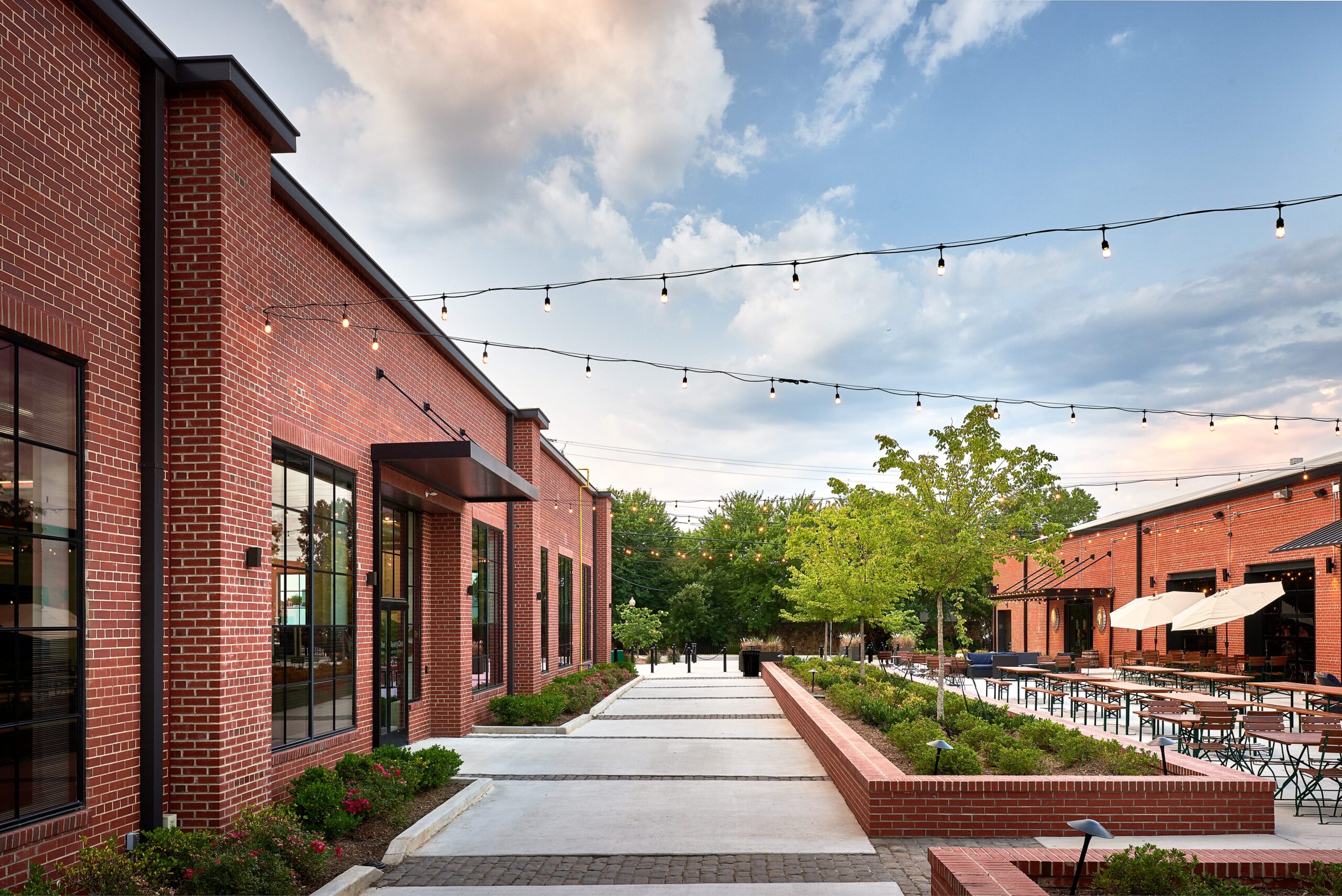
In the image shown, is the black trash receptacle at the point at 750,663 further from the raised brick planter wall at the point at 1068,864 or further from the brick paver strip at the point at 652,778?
the raised brick planter wall at the point at 1068,864

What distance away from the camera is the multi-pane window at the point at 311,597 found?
952 cm

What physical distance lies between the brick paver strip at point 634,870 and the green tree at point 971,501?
22.0 feet

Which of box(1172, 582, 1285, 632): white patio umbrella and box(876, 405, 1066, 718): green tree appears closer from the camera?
box(876, 405, 1066, 718): green tree

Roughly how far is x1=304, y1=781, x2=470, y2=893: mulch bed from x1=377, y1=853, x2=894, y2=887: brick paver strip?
0.35 meters

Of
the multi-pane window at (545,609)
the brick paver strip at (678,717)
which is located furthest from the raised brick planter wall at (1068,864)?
the multi-pane window at (545,609)

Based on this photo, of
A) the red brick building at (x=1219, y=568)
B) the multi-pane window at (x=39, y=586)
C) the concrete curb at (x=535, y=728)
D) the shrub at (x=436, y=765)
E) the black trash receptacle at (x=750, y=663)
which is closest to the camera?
the multi-pane window at (x=39, y=586)

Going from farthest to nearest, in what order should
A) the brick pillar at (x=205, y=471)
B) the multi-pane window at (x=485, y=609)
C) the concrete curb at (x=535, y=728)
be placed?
1. the multi-pane window at (x=485, y=609)
2. the concrete curb at (x=535, y=728)
3. the brick pillar at (x=205, y=471)

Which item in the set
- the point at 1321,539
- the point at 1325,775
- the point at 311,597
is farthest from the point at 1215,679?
the point at 311,597

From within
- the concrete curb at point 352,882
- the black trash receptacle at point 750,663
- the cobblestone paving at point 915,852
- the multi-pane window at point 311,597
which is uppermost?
the multi-pane window at point 311,597

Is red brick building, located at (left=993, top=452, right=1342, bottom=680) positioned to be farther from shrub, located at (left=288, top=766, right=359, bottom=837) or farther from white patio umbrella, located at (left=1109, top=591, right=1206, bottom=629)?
shrub, located at (left=288, top=766, right=359, bottom=837)

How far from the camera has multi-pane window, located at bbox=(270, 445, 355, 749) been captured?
375 inches

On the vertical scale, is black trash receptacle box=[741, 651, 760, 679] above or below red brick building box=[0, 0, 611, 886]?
below

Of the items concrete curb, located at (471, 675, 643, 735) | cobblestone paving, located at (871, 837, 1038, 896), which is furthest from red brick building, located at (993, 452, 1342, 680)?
concrete curb, located at (471, 675, 643, 735)

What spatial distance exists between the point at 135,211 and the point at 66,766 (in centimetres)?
401
